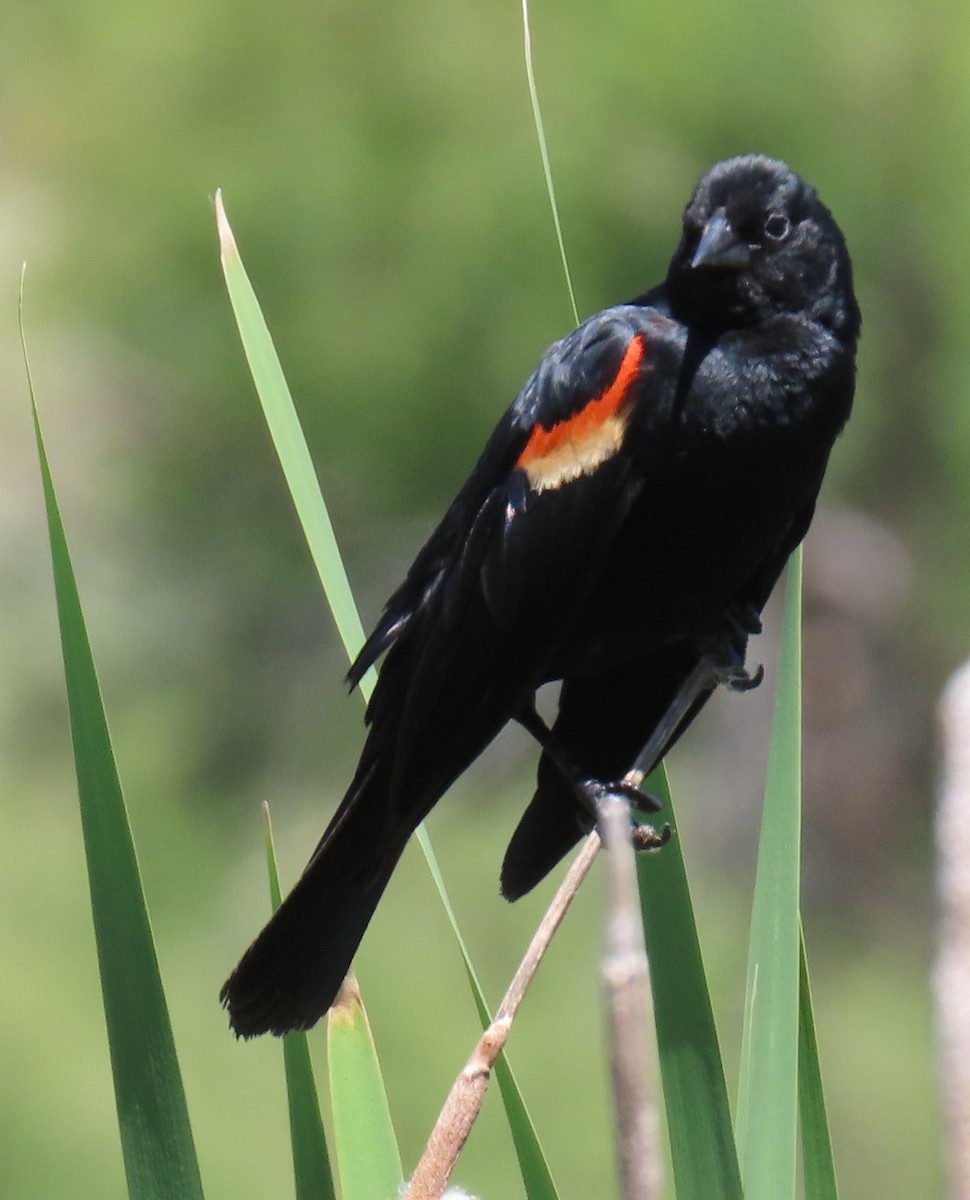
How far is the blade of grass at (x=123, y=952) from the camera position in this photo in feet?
2.50

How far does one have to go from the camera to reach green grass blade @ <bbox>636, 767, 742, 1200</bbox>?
2.54ft

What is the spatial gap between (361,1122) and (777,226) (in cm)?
80

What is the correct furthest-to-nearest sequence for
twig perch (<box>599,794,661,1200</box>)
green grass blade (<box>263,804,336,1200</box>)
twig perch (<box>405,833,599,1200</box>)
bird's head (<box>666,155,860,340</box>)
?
bird's head (<box>666,155,860,340</box>)
green grass blade (<box>263,804,336,1200</box>)
twig perch (<box>405,833,599,1200</box>)
twig perch (<box>599,794,661,1200</box>)

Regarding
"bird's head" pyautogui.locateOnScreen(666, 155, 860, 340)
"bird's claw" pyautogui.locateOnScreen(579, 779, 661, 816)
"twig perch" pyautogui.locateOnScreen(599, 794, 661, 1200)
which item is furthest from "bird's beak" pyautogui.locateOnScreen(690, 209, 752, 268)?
"twig perch" pyautogui.locateOnScreen(599, 794, 661, 1200)

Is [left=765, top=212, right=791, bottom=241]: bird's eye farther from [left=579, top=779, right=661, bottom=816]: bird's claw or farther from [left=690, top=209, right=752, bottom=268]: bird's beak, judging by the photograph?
[left=579, top=779, right=661, bottom=816]: bird's claw

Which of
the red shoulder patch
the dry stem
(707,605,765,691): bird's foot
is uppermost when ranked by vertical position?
the red shoulder patch

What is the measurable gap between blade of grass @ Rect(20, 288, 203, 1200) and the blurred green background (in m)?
2.09

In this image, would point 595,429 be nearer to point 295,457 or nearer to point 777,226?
point 777,226

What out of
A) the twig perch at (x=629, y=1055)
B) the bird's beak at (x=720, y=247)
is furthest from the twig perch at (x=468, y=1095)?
the bird's beak at (x=720, y=247)

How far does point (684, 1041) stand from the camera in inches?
→ 32.6

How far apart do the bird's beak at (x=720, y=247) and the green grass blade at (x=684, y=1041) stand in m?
0.50

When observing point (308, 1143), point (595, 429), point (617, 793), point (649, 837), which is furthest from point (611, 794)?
point (308, 1143)

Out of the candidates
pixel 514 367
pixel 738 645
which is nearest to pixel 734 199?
pixel 738 645

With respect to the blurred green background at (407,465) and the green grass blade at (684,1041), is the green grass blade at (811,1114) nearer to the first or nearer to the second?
the green grass blade at (684,1041)
